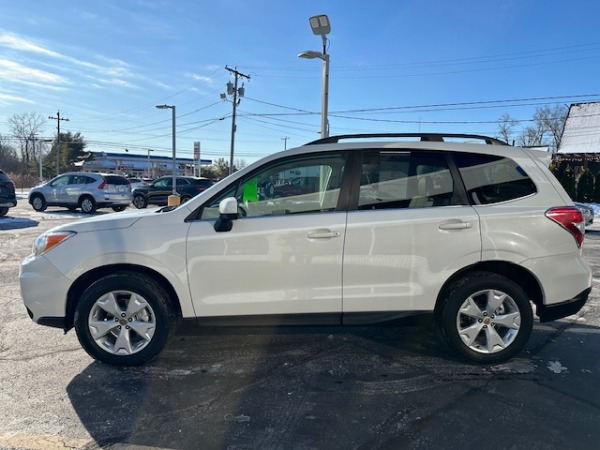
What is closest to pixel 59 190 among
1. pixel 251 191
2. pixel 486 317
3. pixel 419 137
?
pixel 251 191

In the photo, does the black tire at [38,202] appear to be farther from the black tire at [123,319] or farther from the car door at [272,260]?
the car door at [272,260]

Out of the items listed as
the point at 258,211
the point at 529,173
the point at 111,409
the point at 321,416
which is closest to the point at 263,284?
the point at 258,211

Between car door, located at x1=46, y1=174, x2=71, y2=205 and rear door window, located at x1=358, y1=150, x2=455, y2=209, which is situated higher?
rear door window, located at x1=358, y1=150, x2=455, y2=209

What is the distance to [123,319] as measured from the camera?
11.7ft

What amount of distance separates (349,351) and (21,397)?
2.67 metres

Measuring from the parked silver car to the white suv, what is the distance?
15187 mm

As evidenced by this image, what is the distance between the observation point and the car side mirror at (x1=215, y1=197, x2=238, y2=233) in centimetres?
335

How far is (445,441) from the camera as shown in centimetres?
269

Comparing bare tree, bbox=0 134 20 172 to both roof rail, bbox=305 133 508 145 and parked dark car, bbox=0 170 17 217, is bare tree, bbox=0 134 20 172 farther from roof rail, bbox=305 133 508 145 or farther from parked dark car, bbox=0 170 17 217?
roof rail, bbox=305 133 508 145

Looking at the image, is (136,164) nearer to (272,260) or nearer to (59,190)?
(59,190)

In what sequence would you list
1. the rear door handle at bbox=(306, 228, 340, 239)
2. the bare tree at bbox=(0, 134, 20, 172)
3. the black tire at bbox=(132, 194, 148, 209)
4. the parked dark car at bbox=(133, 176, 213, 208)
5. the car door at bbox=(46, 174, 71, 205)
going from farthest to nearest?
the bare tree at bbox=(0, 134, 20, 172)
the black tire at bbox=(132, 194, 148, 209)
the parked dark car at bbox=(133, 176, 213, 208)
the car door at bbox=(46, 174, 71, 205)
the rear door handle at bbox=(306, 228, 340, 239)

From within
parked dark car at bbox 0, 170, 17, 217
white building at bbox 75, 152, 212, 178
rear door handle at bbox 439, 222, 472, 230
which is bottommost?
parked dark car at bbox 0, 170, 17, 217

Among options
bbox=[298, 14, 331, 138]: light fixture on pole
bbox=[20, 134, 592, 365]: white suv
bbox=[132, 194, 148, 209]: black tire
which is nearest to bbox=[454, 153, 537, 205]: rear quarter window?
bbox=[20, 134, 592, 365]: white suv

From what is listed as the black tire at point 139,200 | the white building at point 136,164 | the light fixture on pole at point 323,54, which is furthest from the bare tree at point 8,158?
the light fixture on pole at point 323,54
